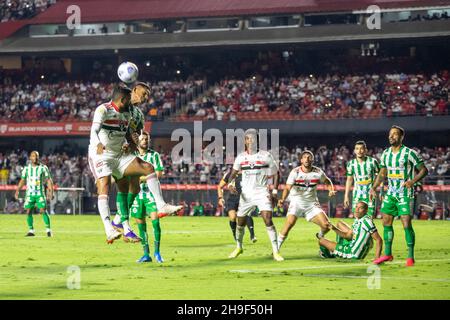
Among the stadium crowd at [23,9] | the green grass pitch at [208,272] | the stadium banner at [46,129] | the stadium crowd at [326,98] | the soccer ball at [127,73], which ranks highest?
the stadium crowd at [23,9]

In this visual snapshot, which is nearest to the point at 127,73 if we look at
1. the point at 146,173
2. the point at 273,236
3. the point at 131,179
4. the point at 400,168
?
the point at 146,173

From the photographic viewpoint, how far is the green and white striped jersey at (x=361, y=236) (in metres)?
20.8

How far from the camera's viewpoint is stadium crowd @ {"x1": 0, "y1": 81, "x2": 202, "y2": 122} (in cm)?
6159

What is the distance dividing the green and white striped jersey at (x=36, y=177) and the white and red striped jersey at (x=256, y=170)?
37.4ft

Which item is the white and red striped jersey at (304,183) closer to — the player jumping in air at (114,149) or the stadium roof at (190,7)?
the player jumping in air at (114,149)

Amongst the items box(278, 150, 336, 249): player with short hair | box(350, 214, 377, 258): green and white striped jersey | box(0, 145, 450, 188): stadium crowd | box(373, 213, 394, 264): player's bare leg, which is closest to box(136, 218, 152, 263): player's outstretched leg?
box(278, 150, 336, 249): player with short hair

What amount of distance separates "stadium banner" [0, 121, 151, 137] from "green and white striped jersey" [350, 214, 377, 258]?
39595 millimetres

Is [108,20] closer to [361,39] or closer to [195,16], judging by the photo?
[195,16]

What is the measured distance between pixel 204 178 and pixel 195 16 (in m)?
14.2

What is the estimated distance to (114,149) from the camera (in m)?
16.4

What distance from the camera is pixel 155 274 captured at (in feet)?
57.8

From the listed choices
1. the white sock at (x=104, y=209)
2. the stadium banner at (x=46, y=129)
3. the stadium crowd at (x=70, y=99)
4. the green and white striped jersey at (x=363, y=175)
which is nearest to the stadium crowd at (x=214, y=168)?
the stadium banner at (x=46, y=129)

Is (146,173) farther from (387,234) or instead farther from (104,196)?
(387,234)
